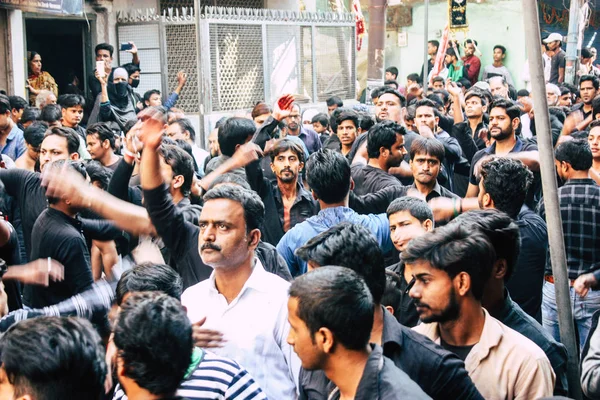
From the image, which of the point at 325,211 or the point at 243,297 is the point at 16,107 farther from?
the point at 243,297

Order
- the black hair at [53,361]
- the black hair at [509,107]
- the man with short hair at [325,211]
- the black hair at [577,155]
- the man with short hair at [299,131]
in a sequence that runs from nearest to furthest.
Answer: the black hair at [53,361] < the man with short hair at [325,211] < the black hair at [577,155] < the black hair at [509,107] < the man with short hair at [299,131]

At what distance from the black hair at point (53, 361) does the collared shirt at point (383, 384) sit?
0.80 m

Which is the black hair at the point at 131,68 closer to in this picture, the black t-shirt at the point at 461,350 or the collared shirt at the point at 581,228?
the collared shirt at the point at 581,228

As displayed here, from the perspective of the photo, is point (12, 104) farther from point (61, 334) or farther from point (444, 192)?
point (61, 334)

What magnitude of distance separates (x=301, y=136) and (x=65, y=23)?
6067mm

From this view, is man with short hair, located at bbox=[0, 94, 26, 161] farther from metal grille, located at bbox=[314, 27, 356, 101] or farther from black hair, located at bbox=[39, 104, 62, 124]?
metal grille, located at bbox=[314, 27, 356, 101]

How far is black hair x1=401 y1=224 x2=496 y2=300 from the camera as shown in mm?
3162

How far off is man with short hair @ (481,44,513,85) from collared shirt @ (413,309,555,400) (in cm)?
1647

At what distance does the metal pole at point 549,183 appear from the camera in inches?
134

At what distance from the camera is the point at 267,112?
9047mm

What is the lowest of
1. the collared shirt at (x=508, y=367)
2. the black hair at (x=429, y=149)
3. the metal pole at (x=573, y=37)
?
the collared shirt at (x=508, y=367)

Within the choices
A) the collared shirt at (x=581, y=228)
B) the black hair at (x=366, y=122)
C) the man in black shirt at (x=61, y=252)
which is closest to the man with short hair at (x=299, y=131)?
the black hair at (x=366, y=122)

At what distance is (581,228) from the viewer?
5254 millimetres

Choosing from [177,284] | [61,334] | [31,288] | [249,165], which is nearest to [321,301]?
[61,334]
